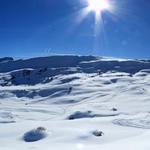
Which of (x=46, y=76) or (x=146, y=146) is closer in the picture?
(x=146, y=146)

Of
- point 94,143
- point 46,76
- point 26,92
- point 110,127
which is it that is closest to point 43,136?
point 94,143

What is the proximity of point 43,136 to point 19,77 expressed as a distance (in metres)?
179

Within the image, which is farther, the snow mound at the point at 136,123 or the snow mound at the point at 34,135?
the snow mound at the point at 136,123

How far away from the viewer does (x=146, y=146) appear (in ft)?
45.4

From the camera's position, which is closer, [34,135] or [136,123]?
[34,135]

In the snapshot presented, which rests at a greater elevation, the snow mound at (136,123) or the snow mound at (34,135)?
the snow mound at (136,123)

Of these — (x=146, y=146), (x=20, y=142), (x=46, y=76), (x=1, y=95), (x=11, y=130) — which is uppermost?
(x=46, y=76)

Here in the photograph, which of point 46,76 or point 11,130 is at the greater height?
point 46,76

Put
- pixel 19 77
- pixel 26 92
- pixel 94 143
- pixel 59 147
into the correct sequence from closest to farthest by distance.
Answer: pixel 59 147
pixel 94 143
pixel 26 92
pixel 19 77

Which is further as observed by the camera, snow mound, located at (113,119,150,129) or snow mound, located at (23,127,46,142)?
snow mound, located at (113,119,150,129)

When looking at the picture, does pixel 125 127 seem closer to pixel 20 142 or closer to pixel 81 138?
pixel 81 138

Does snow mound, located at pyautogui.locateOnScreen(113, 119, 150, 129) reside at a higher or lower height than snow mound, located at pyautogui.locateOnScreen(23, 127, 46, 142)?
higher

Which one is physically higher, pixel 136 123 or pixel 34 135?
pixel 136 123

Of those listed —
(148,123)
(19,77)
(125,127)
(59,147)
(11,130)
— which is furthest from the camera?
(19,77)
